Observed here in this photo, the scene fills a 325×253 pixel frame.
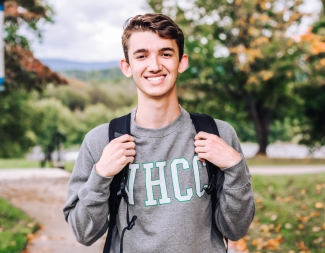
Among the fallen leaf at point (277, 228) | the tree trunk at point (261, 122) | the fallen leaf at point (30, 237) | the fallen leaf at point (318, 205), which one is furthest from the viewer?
the tree trunk at point (261, 122)

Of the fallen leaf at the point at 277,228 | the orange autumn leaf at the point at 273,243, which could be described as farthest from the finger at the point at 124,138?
the fallen leaf at the point at 277,228

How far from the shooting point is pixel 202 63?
21.2m

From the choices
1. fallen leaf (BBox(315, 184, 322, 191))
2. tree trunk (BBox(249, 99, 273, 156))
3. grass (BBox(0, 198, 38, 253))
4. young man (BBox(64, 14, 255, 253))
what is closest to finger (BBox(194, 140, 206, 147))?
young man (BBox(64, 14, 255, 253))

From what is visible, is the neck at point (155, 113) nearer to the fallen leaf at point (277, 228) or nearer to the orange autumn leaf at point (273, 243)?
the orange autumn leaf at point (273, 243)

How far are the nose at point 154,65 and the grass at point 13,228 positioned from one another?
4.31 m

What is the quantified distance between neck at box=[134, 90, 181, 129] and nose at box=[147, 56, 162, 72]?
5.7 inches

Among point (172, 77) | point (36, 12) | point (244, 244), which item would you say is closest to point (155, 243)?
point (172, 77)

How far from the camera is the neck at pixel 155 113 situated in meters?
2.12

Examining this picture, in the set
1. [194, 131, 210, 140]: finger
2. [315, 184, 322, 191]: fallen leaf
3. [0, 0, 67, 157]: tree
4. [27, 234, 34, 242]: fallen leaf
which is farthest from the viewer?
[0, 0, 67, 157]: tree

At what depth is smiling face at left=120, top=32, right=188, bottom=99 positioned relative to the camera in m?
2.06

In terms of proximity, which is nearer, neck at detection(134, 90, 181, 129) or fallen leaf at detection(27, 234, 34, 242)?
neck at detection(134, 90, 181, 129)

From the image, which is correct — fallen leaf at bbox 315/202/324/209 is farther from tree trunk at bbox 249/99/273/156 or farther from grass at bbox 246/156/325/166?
tree trunk at bbox 249/99/273/156

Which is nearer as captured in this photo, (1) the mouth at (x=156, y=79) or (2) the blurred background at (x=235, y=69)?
(1) the mouth at (x=156, y=79)

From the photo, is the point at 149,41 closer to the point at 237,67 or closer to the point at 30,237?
the point at 30,237
